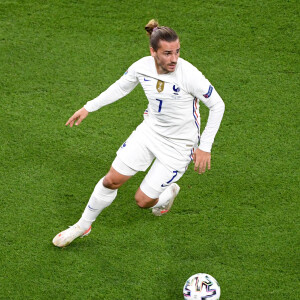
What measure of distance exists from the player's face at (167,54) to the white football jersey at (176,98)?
0.39 ft

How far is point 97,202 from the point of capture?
20.1 ft

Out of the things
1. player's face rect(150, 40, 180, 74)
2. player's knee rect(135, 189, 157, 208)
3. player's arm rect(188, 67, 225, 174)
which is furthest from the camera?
player's knee rect(135, 189, 157, 208)

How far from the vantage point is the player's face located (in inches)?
219

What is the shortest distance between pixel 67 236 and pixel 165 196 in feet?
3.43

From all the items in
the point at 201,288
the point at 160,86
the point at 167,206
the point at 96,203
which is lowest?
the point at 201,288

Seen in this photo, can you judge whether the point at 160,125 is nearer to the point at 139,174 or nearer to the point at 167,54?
the point at 167,54

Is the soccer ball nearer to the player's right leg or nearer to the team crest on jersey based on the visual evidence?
the player's right leg

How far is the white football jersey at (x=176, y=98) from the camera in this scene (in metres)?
5.72

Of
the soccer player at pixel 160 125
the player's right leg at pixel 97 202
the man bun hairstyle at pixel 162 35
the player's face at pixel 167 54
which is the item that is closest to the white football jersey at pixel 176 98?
the soccer player at pixel 160 125

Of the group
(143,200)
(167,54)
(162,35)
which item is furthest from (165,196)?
(162,35)

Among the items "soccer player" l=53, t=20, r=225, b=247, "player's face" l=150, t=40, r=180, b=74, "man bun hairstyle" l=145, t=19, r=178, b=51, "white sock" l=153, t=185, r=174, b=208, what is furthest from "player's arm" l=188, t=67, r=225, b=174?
"white sock" l=153, t=185, r=174, b=208

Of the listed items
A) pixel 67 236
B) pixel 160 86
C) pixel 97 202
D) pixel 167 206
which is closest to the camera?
pixel 160 86

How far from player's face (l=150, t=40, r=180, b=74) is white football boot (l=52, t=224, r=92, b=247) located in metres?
1.82

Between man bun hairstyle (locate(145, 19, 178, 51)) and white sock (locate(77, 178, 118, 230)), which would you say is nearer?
man bun hairstyle (locate(145, 19, 178, 51))
